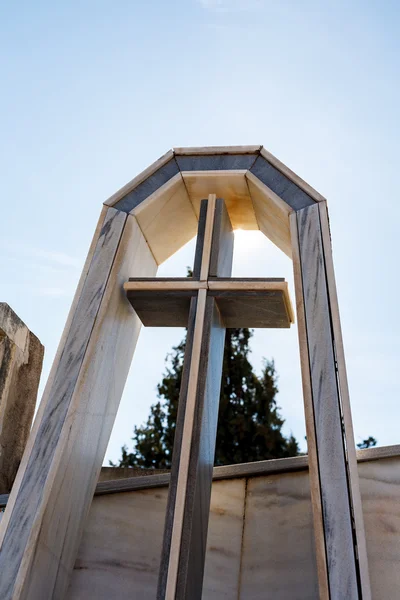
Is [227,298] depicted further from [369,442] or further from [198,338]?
[369,442]

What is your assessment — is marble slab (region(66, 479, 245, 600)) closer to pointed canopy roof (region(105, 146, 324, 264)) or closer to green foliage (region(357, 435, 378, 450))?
pointed canopy roof (region(105, 146, 324, 264))

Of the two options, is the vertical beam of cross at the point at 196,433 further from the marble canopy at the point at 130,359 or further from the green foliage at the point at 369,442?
the green foliage at the point at 369,442

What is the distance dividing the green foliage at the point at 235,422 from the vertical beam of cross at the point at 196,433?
877 cm

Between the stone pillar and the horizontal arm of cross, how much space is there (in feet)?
3.83

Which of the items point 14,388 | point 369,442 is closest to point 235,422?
point 369,442

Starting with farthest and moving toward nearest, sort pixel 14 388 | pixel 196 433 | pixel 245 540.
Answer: pixel 14 388
pixel 245 540
pixel 196 433

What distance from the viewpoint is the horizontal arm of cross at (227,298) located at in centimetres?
485

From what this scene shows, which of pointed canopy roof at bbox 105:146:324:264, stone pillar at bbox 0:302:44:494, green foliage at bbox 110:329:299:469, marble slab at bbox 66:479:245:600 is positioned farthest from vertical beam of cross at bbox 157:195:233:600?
green foliage at bbox 110:329:299:469

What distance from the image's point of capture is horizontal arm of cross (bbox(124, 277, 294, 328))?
485cm

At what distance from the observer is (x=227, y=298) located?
16.1ft

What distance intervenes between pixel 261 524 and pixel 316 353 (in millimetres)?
1264

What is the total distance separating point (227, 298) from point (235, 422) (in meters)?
9.45

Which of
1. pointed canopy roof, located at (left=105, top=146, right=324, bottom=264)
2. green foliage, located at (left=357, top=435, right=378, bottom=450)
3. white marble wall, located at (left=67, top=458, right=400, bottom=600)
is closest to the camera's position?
white marble wall, located at (left=67, top=458, right=400, bottom=600)

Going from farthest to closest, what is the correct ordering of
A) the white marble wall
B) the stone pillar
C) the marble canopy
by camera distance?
the stone pillar
the white marble wall
the marble canopy
